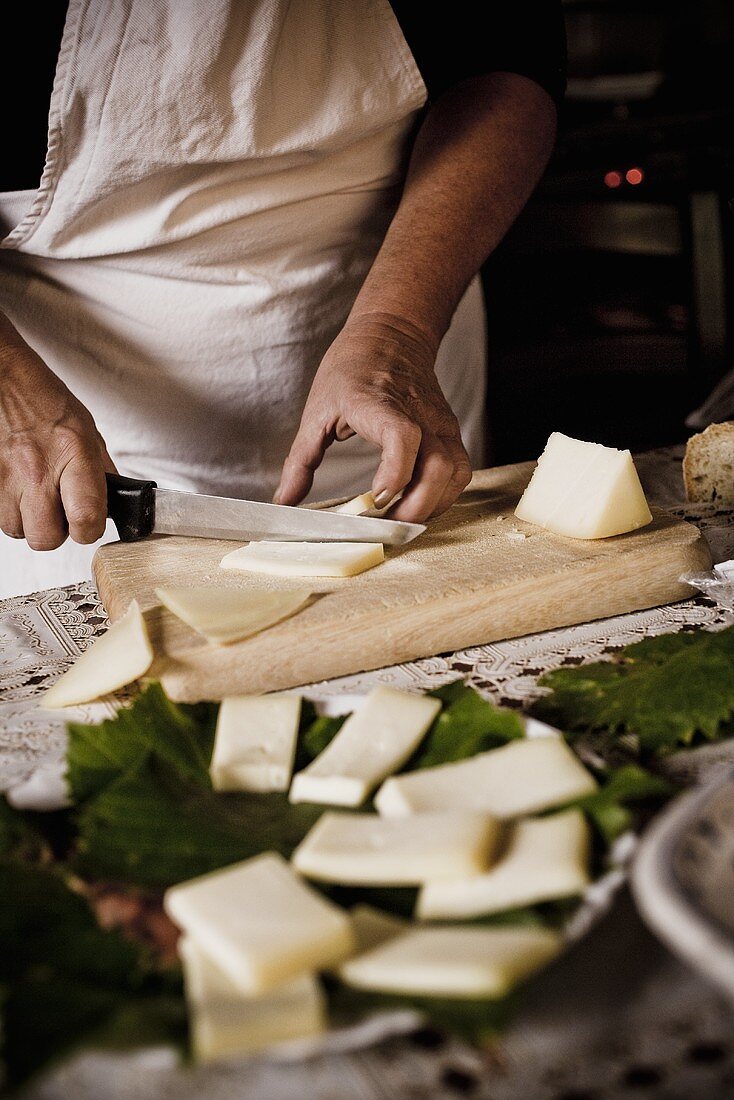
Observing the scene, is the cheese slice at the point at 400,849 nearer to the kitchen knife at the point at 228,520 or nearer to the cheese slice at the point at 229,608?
the cheese slice at the point at 229,608

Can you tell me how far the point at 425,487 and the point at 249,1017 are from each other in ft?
2.90

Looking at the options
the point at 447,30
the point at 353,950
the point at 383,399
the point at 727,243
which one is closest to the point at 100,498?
the point at 383,399

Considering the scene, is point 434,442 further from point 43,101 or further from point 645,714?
point 43,101

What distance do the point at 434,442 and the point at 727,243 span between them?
80.5 inches

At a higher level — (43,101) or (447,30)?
(447,30)

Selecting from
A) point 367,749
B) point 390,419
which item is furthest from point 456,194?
point 367,749

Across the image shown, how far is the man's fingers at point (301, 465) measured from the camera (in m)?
1.45

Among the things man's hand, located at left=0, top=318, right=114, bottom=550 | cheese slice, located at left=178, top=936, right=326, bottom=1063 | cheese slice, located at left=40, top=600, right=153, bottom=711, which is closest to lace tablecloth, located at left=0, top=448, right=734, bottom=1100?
cheese slice, located at left=178, top=936, right=326, bottom=1063

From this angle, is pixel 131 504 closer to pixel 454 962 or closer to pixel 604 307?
pixel 454 962

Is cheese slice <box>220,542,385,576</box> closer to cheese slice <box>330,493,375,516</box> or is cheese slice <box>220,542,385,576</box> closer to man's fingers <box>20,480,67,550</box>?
cheese slice <box>330,493,375,516</box>

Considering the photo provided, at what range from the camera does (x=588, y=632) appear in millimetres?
1145

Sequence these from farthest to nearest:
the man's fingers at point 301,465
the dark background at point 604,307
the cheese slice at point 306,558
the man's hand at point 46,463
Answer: the dark background at point 604,307, the man's fingers at point 301,465, the man's hand at point 46,463, the cheese slice at point 306,558

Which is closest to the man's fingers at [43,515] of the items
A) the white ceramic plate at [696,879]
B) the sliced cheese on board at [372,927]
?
the sliced cheese on board at [372,927]

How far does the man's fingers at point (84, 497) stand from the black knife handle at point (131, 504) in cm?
2
